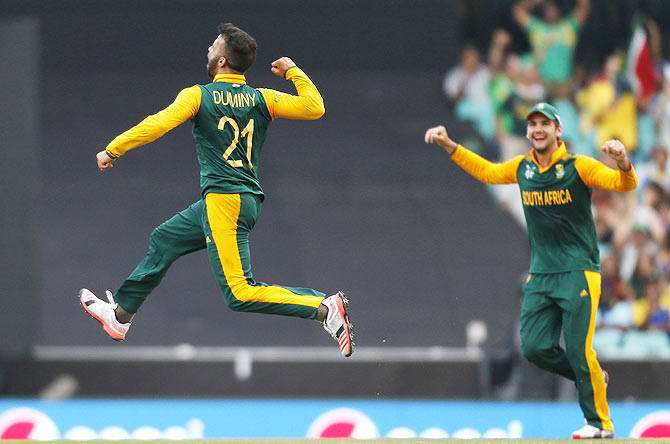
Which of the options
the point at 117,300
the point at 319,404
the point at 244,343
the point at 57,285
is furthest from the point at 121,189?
the point at 117,300

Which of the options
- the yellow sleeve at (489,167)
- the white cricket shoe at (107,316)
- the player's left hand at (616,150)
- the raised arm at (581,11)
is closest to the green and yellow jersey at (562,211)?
the yellow sleeve at (489,167)

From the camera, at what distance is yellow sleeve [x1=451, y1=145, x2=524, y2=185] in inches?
247

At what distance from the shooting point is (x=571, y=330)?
5.92 metres

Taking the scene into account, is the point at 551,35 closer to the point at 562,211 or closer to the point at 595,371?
the point at 562,211

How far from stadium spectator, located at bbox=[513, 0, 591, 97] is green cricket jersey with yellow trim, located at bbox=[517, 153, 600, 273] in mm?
3881

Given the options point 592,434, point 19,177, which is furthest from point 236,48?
point 19,177

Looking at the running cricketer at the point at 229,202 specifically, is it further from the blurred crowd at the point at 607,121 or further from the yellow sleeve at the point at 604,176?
the blurred crowd at the point at 607,121

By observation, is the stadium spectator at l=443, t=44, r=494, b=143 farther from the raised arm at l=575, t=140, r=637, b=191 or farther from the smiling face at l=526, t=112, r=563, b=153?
the raised arm at l=575, t=140, r=637, b=191

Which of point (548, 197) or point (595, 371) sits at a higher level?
point (548, 197)

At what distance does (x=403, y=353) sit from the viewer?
31.3ft

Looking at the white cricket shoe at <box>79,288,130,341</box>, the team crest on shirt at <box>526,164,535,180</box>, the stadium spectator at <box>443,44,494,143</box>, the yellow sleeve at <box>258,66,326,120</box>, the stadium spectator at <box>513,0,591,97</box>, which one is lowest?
the white cricket shoe at <box>79,288,130,341</box>

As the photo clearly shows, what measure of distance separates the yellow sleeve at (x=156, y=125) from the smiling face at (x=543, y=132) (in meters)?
1.84

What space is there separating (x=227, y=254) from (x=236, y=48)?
3.46 feet

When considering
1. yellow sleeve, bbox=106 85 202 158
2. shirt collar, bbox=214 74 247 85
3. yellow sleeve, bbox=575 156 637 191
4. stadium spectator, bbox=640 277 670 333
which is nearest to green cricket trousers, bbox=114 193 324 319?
yellow sleeve, bbox=106 85 202 158
